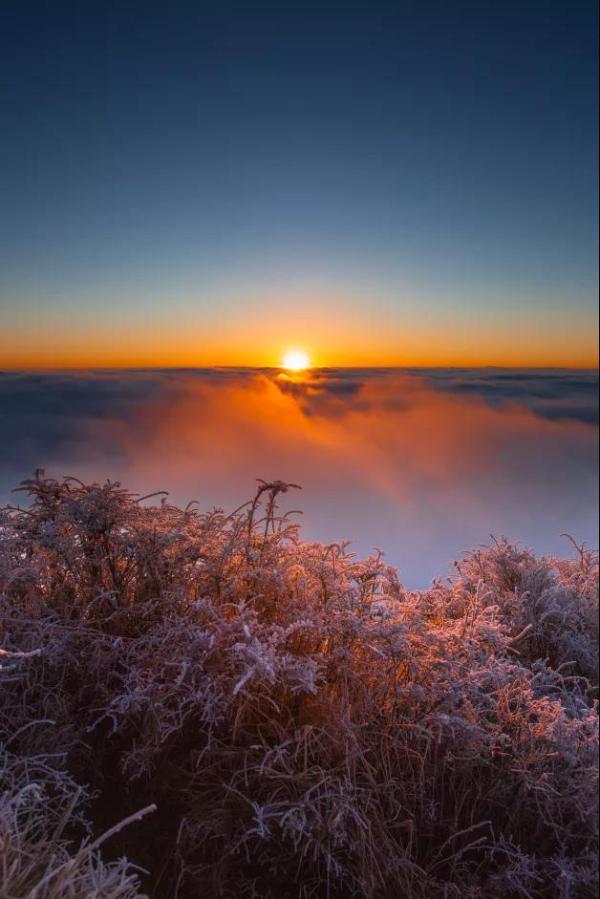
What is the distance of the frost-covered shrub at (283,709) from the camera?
271 cm

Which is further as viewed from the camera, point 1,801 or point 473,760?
point 473,760

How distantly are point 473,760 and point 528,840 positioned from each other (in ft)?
1.17

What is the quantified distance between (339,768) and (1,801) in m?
1.21

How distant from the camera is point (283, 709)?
9.67ft

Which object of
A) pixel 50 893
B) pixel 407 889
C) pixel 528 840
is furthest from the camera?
pixel 528 840

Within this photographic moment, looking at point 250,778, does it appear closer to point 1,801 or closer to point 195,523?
point 1,801

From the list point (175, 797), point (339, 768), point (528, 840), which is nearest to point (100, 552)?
point (175, 797)

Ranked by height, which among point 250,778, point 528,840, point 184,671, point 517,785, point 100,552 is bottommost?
point 528,840

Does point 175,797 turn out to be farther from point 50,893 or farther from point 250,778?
point 50,893

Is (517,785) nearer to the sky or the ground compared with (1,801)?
nearer to the ground

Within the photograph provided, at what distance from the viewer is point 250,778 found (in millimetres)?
2791

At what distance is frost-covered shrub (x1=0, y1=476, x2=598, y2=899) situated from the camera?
2.71m

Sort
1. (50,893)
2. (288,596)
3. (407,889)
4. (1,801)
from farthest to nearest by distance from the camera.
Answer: (288,596) < (407,889) < (1,801) < (50,893)

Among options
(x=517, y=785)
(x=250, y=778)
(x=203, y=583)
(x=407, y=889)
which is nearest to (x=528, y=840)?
(x=517, y=785)
